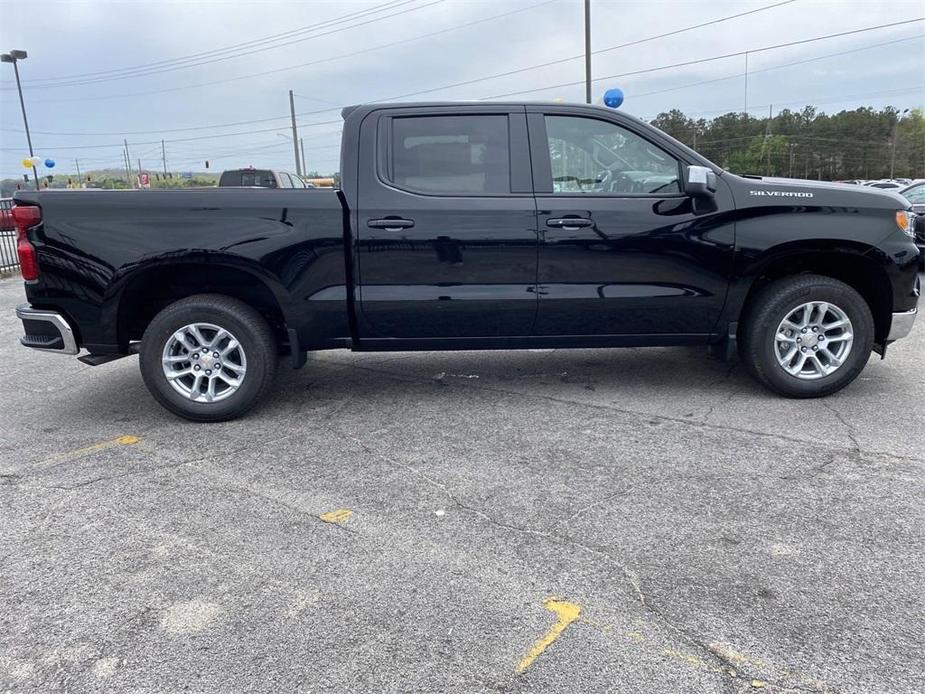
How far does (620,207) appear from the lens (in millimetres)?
4602

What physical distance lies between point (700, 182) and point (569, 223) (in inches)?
32.6

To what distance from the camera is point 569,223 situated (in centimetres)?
457

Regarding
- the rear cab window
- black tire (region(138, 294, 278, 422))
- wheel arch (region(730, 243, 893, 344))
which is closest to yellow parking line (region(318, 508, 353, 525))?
black tire (region(138, 294, 278, 422))

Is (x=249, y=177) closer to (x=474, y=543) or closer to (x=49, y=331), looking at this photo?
(x=49, y=331)

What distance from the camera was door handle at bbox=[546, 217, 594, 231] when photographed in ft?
15.0

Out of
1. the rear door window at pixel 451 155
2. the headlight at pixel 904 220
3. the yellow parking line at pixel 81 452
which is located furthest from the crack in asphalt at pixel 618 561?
the headlight at pixel 904 220

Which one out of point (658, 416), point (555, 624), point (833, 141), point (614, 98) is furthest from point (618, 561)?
point (833, 141)

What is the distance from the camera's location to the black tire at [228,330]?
15.0 feet

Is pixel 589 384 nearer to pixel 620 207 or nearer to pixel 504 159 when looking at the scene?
pixel 620 207

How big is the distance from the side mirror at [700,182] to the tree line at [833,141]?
71.8m

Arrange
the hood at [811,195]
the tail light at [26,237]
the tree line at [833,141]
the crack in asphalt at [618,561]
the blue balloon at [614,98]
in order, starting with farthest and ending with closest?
the tree line at [833,141], the blue balloon at [614,98], the hood at [811,195], the tail light at [26,237], the crack in asphalt at [618,561]

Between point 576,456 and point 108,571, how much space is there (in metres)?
2.34

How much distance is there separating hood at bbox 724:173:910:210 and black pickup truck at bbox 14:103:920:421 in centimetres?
1

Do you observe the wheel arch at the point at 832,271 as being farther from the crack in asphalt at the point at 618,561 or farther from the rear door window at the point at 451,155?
the crack in asphalt at the point at 618,561
